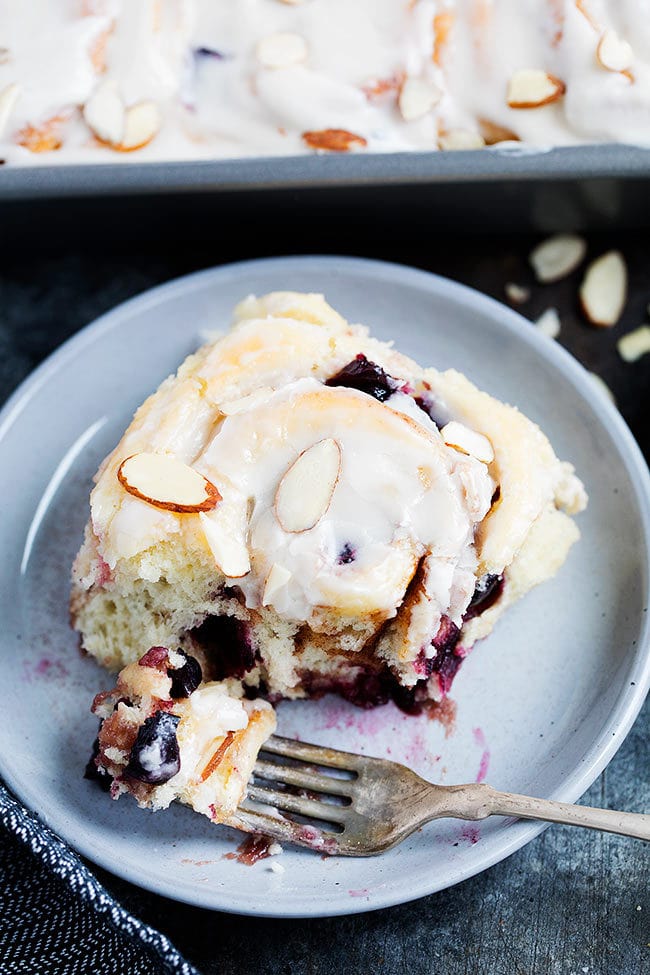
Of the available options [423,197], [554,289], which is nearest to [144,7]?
[423,197]

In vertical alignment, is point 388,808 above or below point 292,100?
below

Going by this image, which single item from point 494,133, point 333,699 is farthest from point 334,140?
point 333,699

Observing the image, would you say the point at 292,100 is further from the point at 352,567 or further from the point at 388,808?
the point at 388,808

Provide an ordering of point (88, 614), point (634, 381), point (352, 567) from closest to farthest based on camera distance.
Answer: point (352, 567)
point (88, 614)
point (634, 381)

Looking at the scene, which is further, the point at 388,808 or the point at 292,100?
the point at 292,100

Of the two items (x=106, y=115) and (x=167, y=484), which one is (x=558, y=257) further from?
(x=167, y=484)

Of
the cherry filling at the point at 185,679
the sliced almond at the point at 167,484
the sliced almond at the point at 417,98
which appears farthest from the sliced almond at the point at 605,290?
the cherry filling at the point at 185,679

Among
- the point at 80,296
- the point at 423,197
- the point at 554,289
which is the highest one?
the point at 423,197
